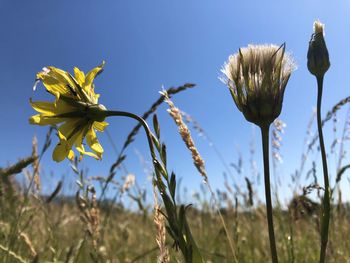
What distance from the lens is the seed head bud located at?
1.75m

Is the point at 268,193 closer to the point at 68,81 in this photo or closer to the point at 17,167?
the point at 68,81

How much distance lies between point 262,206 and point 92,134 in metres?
3.38

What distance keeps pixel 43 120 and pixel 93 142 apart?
255 millimetres

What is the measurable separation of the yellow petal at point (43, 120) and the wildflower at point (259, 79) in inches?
29.7

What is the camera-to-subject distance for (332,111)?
2.75 metres

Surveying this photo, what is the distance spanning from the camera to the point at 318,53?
1.76 metres

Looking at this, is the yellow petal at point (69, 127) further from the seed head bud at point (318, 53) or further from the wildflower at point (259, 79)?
the seed head bud at point (318, 53)

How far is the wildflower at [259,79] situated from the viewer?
5.27 feet

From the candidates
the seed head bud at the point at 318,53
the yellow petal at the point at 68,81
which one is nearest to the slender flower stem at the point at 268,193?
the seed head bud at the point at 318,53

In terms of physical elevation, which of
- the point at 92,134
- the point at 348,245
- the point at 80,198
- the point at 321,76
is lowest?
the point at 348,245

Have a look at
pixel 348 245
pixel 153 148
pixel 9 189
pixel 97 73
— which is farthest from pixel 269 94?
pixel 9 189

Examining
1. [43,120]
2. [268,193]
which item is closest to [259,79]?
[268,193]

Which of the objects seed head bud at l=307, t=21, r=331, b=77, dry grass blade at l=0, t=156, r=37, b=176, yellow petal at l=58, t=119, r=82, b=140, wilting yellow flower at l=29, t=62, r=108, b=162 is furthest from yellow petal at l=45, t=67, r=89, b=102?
seed head bud at l=307, t=21, r=331, b=77

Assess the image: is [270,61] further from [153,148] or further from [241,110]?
[153,148]
